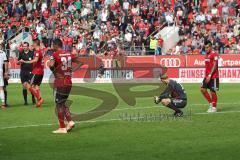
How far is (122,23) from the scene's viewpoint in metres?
44.0

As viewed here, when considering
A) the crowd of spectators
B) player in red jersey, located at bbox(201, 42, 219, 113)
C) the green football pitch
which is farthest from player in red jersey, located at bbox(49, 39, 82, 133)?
the crowd of spectators

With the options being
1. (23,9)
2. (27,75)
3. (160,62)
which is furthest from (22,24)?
(27,75)

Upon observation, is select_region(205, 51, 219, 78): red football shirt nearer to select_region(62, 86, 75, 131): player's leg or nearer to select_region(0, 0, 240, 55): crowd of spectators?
select_region(62, 86, 75, 131): player's leg

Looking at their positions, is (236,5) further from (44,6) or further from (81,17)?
(44,6)

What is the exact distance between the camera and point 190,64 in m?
37.3

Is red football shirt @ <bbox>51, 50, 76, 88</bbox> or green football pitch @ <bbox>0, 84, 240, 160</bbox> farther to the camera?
red football shirt @ <bbox>51, 50, 76, 88</bbox>

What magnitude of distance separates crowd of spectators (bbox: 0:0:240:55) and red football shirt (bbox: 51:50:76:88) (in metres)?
24.2

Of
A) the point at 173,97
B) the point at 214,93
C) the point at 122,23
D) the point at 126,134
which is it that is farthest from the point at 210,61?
the point at 122,23

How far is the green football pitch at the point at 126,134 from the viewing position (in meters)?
12.4

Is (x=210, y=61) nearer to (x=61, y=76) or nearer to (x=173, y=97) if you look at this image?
(x=173, y=97)

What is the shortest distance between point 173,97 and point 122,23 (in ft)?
86.5

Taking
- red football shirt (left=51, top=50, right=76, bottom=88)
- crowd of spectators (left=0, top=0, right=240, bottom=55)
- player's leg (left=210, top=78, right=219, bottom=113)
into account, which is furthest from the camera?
crowd of spectators (left=0, top=0, right=240, bottom=55)

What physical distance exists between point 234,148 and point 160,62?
25262 millimetres

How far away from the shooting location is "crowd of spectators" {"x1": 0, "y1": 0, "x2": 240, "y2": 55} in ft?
133
